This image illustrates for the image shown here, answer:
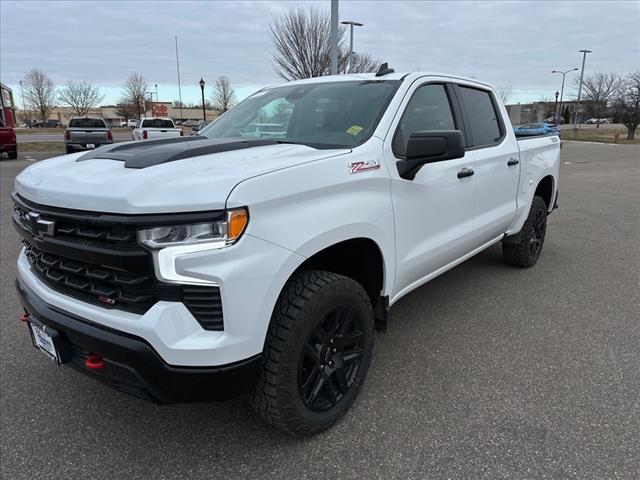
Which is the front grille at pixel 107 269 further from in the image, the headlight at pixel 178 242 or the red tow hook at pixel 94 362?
the red tow hook at pixel 94 362

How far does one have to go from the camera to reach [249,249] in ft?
6.42

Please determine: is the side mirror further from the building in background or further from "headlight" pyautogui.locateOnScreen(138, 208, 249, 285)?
the building in background

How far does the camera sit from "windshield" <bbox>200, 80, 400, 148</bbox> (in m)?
2.91

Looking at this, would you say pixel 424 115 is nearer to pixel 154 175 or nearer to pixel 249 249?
pixel 249 249

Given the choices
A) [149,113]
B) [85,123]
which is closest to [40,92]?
[149,113]

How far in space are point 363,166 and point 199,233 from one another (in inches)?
39.8

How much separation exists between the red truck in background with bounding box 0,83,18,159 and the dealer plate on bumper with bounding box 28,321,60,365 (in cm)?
1856

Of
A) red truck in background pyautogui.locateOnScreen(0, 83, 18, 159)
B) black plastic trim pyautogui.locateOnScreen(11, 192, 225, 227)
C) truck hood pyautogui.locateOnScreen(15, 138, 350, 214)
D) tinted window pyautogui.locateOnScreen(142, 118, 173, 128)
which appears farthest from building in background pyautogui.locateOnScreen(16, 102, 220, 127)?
black plastic trim pyautogui.locateOnScreen(11, 192, 225, 227)

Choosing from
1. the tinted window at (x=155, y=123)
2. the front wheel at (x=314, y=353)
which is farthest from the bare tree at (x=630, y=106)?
the front wheel at (x=314, y=353)

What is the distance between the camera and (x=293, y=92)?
3.59 m

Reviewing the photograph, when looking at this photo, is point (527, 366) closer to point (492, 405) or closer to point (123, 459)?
point (492, 405)

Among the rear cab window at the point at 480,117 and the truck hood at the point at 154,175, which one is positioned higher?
the rear cab window at the point at 480,117

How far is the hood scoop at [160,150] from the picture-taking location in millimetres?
2289

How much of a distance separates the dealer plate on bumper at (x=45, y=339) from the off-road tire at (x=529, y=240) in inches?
165
